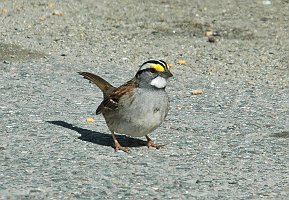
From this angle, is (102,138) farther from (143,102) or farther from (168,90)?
(168,90)

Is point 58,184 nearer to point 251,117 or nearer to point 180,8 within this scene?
point 251,117

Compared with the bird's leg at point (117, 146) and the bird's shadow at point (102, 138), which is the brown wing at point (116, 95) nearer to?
the bird's leg at point (117, 146)

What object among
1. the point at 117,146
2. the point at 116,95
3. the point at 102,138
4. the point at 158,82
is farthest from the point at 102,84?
the point at 158,82

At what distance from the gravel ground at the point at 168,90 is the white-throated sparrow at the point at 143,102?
31 cm

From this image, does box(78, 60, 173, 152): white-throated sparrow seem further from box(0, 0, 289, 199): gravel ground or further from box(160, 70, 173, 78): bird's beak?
box(0, 0, 289, 199): gravel ground

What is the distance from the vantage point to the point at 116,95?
8406 mm

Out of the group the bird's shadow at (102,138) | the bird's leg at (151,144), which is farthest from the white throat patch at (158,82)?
the bird's shadow at (102,138)

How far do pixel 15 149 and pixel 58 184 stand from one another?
1.20 meters

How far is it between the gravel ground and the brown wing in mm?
411

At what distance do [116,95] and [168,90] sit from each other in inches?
112

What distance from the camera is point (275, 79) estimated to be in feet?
38.2

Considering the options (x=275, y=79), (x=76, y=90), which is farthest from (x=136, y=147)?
(x=275, y=79)

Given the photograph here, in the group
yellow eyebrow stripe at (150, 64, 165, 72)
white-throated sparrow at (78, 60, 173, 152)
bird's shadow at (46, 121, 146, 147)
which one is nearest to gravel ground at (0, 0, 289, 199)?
bird's shadow at (46, 121, 146, 147)

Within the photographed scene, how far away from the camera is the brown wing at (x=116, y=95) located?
8320mm
